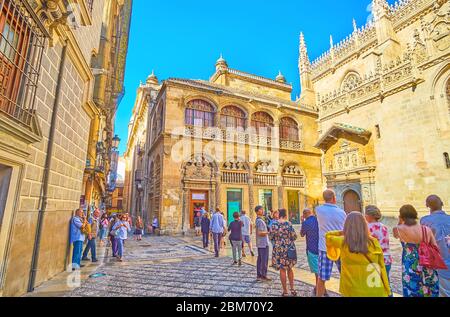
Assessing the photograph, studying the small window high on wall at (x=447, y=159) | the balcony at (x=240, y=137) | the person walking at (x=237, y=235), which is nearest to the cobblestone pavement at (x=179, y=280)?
the person walking at (x=237, y=235)

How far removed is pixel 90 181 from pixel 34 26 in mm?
8870

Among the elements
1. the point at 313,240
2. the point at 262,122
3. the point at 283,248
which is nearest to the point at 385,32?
the point at 262,122

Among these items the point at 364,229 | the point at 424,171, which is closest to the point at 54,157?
the point at 364,229

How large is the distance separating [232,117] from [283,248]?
53.0 ft

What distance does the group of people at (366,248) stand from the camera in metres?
2.39

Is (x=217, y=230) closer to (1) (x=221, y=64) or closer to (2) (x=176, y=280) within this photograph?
(2) (x=176, y=280)

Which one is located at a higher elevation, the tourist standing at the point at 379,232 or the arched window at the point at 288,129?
the arched window at the point at 288,129

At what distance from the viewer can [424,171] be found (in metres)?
11.7

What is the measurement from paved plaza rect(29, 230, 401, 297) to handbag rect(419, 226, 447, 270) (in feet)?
5.91

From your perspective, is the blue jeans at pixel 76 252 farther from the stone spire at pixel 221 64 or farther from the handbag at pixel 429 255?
the stone spire at pixel 221 64

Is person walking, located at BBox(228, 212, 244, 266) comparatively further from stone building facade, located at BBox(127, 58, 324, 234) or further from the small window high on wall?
the small window high on wall

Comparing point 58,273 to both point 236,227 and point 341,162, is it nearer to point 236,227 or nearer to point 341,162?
point 236,227

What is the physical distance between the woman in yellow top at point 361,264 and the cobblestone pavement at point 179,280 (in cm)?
214

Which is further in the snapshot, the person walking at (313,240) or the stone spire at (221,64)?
the stone spire at (221,64)
